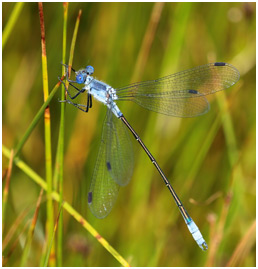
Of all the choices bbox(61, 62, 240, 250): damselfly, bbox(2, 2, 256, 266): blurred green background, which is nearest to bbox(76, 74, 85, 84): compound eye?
bbox(61, 62, 240, 250): damselfly

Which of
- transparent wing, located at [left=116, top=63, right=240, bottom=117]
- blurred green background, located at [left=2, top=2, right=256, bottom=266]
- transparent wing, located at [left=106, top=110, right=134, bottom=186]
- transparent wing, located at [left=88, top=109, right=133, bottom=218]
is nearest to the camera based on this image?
transparent wing, located at [left=88, top=109, right=133, bottom=218]

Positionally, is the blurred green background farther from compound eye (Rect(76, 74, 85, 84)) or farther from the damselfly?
compound eye (Rect(76, 74, 85, 84))

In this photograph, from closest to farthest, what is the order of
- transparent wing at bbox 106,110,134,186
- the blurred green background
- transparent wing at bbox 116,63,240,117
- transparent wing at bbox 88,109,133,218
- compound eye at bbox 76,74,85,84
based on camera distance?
1. transparent wing at bbox 88,109,133,218
2. transparent wing at bbox 106,110,134,186
3. compound eye at bbox 76,74,85,84
4. transparent wing at bbox 116,63,240,117
5. the blurred green background

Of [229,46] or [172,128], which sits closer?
[172,128]

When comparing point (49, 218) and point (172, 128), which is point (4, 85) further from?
point (49, 218)

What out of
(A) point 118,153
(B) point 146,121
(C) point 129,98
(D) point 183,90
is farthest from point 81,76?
(B) point 146,121

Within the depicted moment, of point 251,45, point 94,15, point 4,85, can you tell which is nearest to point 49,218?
point 4,85

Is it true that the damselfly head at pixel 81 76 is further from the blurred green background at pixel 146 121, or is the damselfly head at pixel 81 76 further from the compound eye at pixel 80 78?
the blurred green background at pixel 146 121
